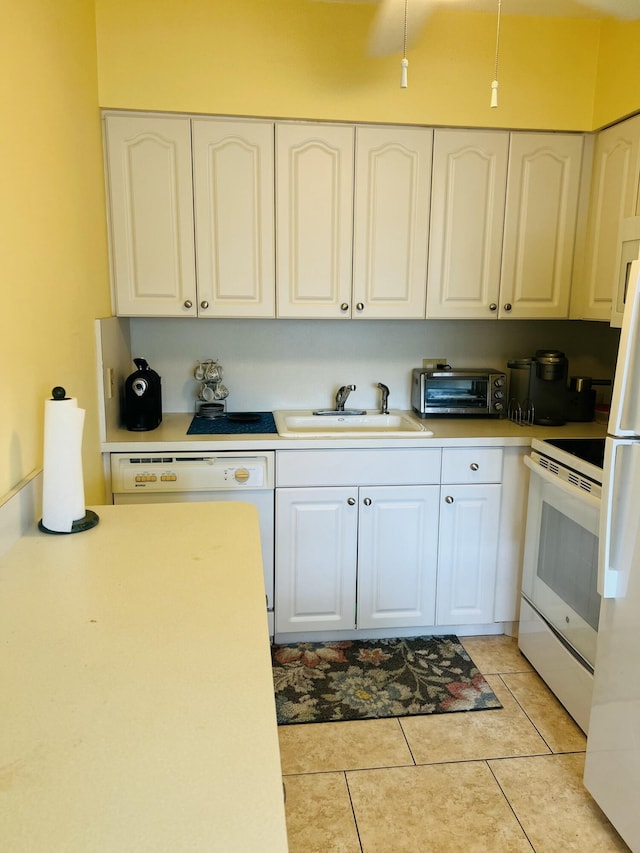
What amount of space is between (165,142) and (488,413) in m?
1.77

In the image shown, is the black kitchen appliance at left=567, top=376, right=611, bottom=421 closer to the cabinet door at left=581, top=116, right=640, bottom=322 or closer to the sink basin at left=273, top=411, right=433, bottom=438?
the cabinet door at left=581, top=116, right=640, bottom=322

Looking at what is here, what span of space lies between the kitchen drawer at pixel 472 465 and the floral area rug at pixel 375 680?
2.39ft

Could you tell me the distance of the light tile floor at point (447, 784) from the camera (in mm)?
1711

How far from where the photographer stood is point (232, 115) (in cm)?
242

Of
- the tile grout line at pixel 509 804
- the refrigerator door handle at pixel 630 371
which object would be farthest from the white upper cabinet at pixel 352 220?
the tile grout line at pixel 509 804

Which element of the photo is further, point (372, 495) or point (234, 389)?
point (234, 389)

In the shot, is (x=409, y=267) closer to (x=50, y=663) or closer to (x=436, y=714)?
(x=436, y=714)

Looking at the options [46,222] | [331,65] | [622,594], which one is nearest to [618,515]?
[622,594]

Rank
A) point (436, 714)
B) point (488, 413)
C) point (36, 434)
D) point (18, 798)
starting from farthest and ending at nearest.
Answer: point (488, 413), point (436, 714), point (36, 434), point (18, 798)

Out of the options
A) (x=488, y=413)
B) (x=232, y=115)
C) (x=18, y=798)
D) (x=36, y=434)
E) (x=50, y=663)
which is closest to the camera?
(x=18, y=798)

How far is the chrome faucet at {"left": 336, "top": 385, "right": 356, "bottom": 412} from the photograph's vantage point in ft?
9.47

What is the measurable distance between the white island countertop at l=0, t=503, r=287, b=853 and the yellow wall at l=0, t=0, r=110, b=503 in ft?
1.20

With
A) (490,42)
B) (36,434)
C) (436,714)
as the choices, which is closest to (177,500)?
(36,434)

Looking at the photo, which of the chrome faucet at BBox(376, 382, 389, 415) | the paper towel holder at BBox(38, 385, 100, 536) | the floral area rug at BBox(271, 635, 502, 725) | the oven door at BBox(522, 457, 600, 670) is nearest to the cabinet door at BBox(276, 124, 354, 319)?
the chrome faucet at BBox(376, 382, 389, 415)
